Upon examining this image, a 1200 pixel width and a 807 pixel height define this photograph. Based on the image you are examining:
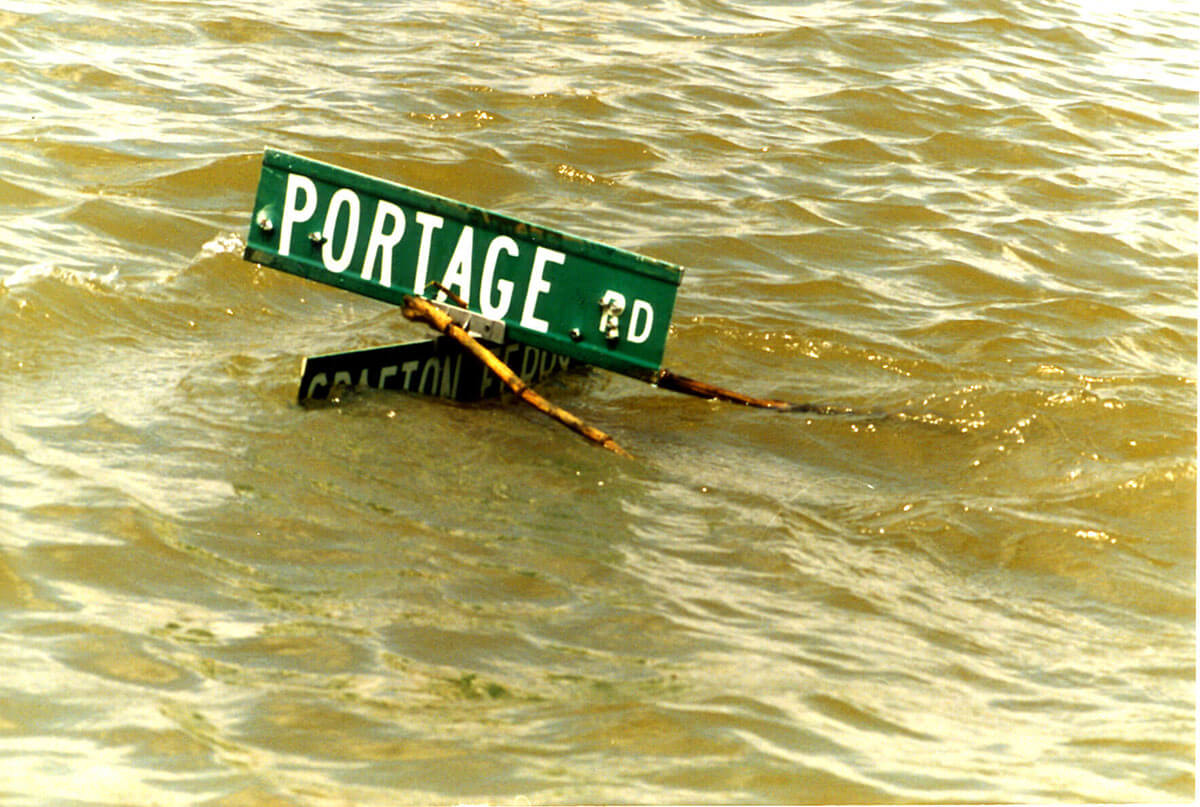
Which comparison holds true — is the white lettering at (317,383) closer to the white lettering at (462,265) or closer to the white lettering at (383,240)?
the white lettering at (383,240)

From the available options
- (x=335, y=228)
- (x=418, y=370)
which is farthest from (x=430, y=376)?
(x=335, y=228)

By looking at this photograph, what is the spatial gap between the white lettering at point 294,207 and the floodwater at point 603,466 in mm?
640

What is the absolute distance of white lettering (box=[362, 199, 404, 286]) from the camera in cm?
525

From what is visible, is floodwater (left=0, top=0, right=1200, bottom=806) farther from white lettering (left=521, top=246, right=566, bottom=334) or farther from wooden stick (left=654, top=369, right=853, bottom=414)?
white lettering (left=521, top=246, right=566, bottom=334)

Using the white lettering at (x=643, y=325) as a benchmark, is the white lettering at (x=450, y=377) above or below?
below

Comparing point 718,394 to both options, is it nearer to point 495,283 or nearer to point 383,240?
point 495,283

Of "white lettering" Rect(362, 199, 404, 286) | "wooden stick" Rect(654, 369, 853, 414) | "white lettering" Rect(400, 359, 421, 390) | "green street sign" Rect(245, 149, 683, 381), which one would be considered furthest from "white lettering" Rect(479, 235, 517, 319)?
"wooden stick" Rect(654, 369, 853, 414)

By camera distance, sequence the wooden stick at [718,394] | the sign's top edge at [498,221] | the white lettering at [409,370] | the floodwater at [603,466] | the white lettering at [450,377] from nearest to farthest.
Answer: the floodwater at [603,466] → the sign's top edge at [498,221] → the wooden stick at [718,394] → the white lettering at [409,370] → the white lettering at [450,377]

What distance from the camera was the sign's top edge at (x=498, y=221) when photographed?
513cm

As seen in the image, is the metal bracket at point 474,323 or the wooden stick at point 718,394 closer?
the metal bracket at point 474,323

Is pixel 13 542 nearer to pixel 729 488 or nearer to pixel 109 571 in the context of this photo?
pixel 109 571

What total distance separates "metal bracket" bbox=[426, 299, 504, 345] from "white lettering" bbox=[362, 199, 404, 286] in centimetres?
20

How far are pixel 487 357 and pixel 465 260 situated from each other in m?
0.37

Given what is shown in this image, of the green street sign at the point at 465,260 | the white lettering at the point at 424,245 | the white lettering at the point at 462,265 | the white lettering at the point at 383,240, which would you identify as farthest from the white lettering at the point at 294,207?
the white lettering at the point at 462,265
